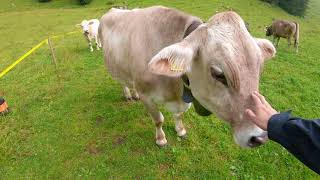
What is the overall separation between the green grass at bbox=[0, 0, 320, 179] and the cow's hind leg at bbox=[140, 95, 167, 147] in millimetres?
162

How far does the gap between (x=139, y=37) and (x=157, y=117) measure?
1.36 meters

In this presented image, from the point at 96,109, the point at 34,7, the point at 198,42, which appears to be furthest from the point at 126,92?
the point at 34,7

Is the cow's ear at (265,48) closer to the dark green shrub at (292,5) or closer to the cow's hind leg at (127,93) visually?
the cow's hind leg at (127,93)

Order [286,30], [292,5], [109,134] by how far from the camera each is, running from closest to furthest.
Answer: [109,134] < [286,30] < [292,5]

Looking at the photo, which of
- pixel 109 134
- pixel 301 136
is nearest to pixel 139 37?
pixel 109 134

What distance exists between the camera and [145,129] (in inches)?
244

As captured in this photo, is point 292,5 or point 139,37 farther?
point 292,5

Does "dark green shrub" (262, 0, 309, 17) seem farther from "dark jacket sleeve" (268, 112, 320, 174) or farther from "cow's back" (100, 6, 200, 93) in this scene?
"dark jacket sleeve" (268, 112, 320, 174)

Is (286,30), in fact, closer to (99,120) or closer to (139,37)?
(99,120)

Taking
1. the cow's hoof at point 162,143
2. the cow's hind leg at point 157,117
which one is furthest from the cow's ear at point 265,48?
the cow's hoof at point 162,143

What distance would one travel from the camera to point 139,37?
4.67 m

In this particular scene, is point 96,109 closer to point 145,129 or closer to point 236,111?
point 145,129

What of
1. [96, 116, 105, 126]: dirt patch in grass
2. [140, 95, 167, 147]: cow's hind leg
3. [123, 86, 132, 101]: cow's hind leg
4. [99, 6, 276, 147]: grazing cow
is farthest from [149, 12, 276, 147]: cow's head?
[123, 86, 132, 101]: cow's hind leg

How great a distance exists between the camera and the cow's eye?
9.45ft
